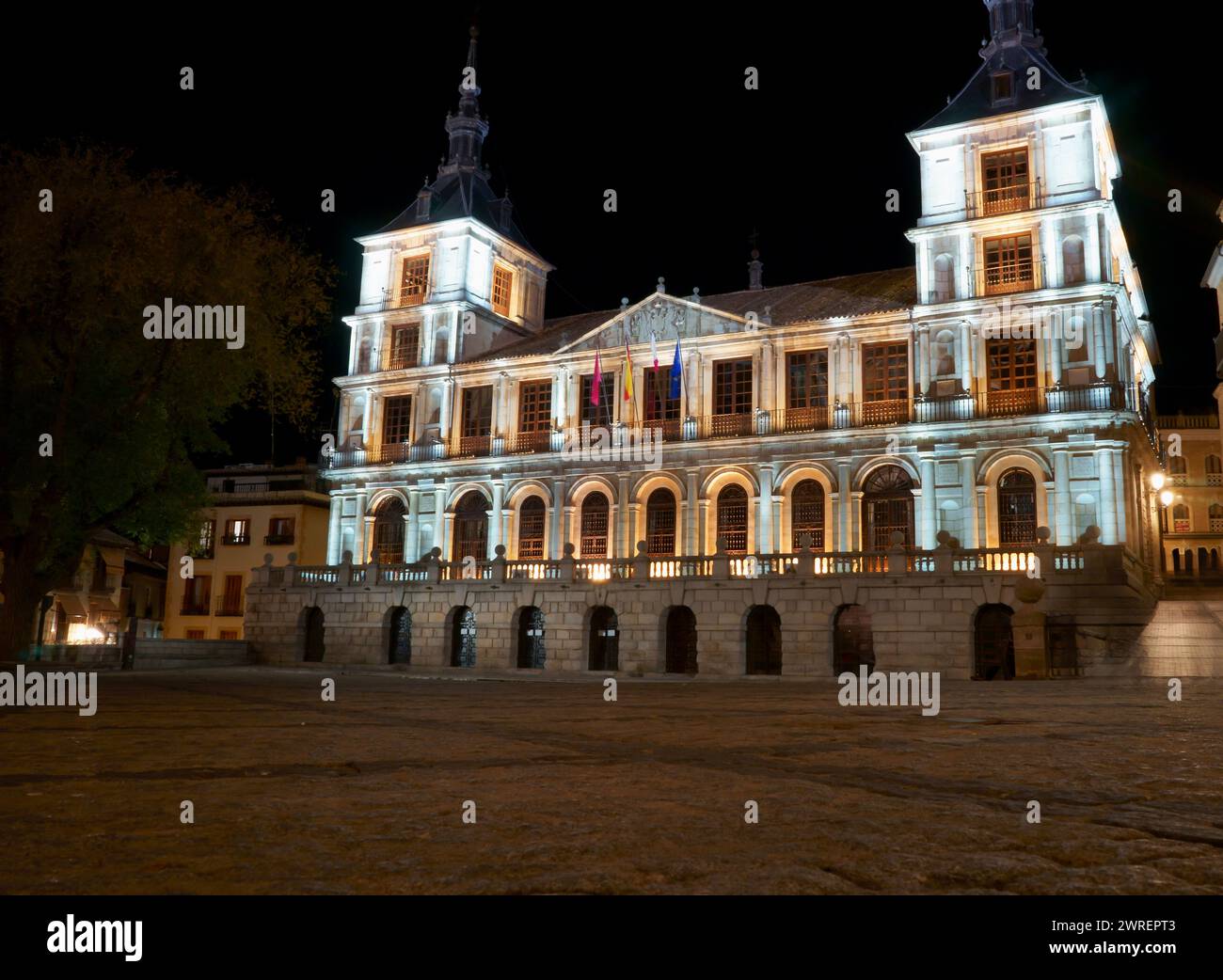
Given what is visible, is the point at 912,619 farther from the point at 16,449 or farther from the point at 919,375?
the point at 16,449

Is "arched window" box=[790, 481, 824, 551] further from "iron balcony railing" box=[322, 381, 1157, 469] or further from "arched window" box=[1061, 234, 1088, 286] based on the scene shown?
"arched window" box=[1061, 234, 1088, 286]

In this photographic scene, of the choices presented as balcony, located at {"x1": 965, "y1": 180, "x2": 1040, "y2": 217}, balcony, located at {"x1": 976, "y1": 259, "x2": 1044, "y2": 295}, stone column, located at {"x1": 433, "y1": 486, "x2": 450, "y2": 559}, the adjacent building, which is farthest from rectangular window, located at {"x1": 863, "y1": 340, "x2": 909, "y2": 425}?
the adjacent building

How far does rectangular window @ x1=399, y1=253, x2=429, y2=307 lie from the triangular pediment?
896 centimetres

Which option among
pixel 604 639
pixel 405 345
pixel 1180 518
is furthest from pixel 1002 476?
pixel 1180 518

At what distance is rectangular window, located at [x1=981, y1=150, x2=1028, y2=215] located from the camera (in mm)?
32688

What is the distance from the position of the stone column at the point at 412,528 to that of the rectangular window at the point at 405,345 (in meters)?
5.94

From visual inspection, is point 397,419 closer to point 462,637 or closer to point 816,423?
point 462,637

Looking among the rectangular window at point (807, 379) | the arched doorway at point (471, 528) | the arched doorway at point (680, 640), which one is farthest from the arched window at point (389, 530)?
the rectangular window at point (807, 379)

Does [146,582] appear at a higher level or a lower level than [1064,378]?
lower

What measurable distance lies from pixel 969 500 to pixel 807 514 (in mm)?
5343

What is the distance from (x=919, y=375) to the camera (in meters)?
32.4

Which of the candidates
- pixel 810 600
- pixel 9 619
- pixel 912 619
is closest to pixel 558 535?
pixel 810 600

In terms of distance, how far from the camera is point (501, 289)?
45.4m
